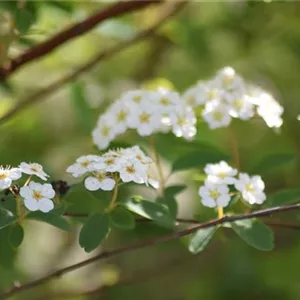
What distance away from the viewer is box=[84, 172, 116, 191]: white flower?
0.92 meters

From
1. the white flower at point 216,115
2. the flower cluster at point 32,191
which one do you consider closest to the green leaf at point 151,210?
the flower cluster at point 32,191

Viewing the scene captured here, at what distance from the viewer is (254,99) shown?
1.21 m

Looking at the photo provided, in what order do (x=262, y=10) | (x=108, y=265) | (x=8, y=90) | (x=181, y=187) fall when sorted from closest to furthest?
1. (x=181, y=187)
2. (x=8, y=90)
3. (x=262, y=10)
4. (x=108, y=265)

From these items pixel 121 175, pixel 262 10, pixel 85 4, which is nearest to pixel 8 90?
pixel 85 4

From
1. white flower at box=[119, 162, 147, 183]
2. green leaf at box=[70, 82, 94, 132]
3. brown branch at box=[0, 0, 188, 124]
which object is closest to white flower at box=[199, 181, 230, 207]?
white flower at box=[119, 162, 147, 183]

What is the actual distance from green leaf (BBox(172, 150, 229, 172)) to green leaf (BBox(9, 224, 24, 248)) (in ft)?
1.01

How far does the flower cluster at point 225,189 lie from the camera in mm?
991

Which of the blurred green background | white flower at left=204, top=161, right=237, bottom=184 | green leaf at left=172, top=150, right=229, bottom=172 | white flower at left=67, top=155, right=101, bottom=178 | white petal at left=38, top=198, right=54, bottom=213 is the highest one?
white petal at left=38, top=198, right=54, bottom=213

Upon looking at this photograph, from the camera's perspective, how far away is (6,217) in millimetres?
889

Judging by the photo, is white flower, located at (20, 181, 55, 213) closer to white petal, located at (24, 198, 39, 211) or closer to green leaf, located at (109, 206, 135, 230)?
white petal, located at (24, 198, 39, 211)

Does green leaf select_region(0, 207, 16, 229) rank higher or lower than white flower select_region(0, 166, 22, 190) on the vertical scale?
lower

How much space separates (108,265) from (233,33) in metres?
0.72

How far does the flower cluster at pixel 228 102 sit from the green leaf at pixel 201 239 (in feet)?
0.74

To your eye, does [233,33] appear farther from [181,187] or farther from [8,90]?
[181,187]
